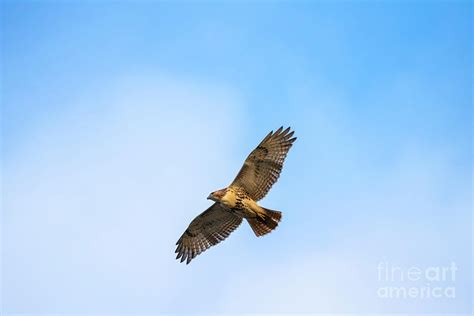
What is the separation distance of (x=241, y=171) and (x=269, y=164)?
720 millimetres

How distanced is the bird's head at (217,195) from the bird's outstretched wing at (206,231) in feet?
2.30

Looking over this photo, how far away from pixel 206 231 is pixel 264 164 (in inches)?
115

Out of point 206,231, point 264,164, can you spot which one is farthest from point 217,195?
point 206,231

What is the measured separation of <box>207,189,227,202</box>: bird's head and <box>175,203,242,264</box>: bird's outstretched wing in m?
0.70

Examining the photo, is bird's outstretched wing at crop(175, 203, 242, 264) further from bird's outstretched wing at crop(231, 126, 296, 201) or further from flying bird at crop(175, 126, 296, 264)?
bird's outstretched wing at crop(231, 126, 296, 201)

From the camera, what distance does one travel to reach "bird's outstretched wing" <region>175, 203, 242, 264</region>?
20312mm

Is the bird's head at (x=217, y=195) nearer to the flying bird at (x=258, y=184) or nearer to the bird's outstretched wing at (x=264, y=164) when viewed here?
the flying bird at (x=258, y=184)

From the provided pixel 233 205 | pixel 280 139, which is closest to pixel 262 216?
pixel 233 205

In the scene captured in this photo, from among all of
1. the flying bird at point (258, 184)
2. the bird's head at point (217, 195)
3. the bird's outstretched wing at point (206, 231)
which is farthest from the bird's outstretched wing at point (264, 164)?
the bird's outstretched wing at point (206, 231)

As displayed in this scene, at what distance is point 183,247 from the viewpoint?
2123cm

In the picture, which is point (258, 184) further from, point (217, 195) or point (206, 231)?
point (206, 231)

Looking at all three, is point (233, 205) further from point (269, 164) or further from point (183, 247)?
point (183, 247)

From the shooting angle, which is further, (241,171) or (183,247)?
(183,247)

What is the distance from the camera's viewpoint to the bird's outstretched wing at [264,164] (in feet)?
62.6
